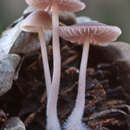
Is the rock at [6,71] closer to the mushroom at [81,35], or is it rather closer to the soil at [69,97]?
the soil at [69,97]

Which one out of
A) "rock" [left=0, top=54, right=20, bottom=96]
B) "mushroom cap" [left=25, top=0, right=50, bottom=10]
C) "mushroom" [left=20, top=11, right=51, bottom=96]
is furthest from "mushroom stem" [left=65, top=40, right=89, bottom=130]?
"mushroom cap" [left=25, top=0, right=50, bottom=10]

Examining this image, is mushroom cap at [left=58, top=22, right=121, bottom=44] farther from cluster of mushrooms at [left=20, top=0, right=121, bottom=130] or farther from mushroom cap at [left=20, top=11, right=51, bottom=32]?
mushroom cap at [left=20, top=11, right=51, bottom=32]

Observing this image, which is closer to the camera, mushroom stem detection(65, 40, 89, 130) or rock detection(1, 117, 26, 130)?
rock detection(1, 117, 26, 130)

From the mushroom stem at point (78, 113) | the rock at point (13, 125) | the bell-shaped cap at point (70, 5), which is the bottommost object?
the mushroom stem at point (78, 113)

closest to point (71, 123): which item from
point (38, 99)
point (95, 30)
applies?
point (38, 99)

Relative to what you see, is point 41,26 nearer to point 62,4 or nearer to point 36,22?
point 36,22

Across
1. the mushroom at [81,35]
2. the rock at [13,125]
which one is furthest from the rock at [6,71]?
the mushroom at [81,35]

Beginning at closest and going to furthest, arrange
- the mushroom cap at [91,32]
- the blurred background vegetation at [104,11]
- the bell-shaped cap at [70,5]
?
the mushroom cap at [91,32] → the bell-shaped cap at [70,5] → the blurred background vegetation at [104,11]

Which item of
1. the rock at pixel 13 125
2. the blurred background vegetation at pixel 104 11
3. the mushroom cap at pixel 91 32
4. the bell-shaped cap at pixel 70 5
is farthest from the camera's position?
the blurred background vegetation at pixel 104 11
